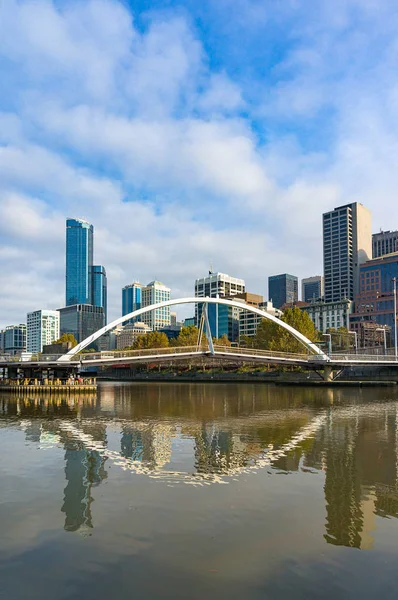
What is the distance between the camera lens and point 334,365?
70125 mm

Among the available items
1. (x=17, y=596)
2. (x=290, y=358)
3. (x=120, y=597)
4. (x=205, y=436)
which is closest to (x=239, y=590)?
(x=120, y=597)

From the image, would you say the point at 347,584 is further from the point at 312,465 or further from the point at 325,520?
the point at 312,465

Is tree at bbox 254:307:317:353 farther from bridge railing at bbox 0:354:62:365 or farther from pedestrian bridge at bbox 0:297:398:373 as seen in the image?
bridge railing at bbox 0:354:62:365

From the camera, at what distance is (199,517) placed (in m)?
11.4

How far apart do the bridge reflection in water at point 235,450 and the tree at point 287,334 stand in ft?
186

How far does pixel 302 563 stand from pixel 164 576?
2523mm

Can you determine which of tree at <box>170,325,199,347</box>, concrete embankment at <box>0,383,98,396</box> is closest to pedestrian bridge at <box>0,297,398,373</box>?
concrete embankment at <box>0,383,98,396</box>

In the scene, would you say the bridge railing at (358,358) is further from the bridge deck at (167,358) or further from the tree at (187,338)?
the tree at (187,338)

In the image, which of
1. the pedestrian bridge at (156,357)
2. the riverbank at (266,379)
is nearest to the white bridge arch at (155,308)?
the pedestrian bridge at (156,357)

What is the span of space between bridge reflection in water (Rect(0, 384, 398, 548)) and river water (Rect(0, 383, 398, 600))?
0.07m

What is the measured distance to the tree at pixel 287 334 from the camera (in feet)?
309

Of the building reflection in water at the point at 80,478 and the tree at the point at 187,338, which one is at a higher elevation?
the tree at the point at 187,338

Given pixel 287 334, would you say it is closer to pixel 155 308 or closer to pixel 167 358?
pixel 155 308

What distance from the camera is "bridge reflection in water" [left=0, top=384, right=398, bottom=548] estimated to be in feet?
40.8
